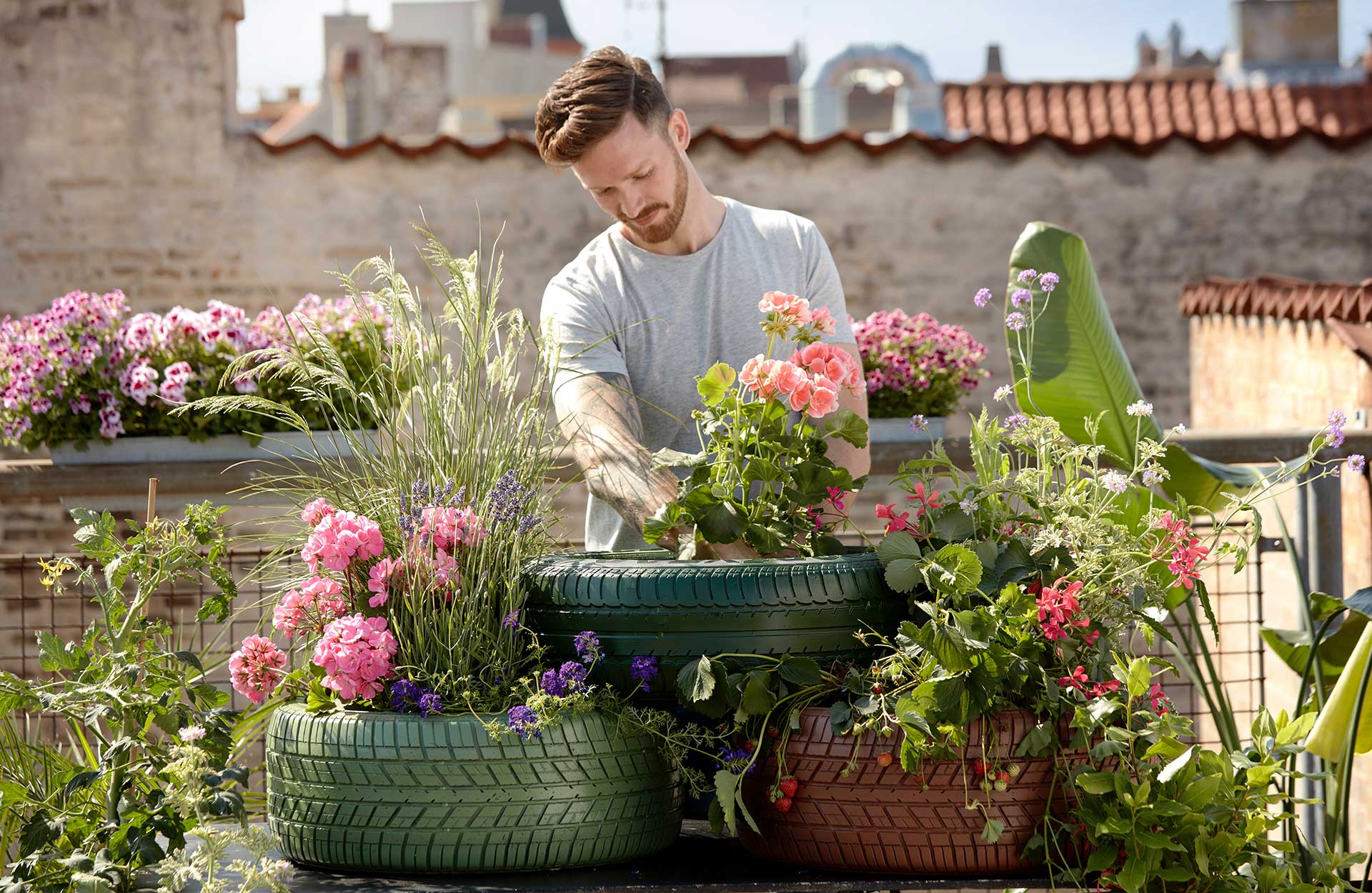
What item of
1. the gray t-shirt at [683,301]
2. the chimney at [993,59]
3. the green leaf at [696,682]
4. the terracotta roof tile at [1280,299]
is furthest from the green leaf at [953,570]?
the chimney at [993,59]

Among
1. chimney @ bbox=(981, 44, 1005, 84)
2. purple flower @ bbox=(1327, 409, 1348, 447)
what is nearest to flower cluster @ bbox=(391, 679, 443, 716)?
purple flower @ bbox=(1327, 409, 1348, 447)

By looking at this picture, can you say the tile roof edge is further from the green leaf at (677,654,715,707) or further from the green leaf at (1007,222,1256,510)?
the green leaf at (677,654,715,707)

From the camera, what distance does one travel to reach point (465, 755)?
1.54 meters

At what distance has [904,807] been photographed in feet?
5.03

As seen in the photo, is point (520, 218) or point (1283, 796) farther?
point (520, 218)

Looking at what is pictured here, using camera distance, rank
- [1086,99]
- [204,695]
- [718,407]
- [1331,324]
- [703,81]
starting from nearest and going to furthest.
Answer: [718,407]
[204,695]
[1331,324]
[1086,99]
[703,81]

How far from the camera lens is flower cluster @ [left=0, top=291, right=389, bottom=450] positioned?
3.55m

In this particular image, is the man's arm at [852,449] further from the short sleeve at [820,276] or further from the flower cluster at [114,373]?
the flower cluster at [114,373]

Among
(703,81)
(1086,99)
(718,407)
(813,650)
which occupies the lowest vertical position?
(813,650)

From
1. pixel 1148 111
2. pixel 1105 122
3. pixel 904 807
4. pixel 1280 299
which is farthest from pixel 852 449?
pixel 1148 111

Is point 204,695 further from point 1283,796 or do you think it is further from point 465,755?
point 1283,796

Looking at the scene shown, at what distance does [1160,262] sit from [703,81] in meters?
24.7

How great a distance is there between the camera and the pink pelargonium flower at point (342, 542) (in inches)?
64.1

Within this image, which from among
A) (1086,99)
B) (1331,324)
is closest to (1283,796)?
(1331,324)
